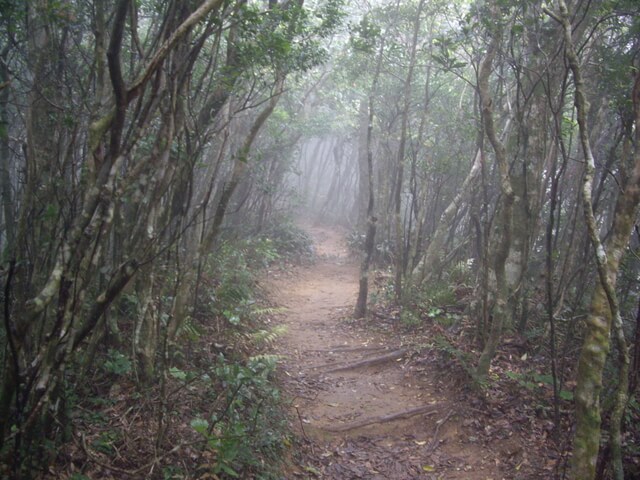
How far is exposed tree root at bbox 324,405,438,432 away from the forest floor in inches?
0.5

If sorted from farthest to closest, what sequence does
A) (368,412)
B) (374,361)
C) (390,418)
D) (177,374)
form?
(374,361)
(368,412)
(390,418)
(177,374)

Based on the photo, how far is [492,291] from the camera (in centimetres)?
714

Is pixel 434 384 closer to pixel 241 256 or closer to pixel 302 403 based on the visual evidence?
pixel 302 403

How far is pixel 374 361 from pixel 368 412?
4.65 ft

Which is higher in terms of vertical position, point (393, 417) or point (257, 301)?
point (257, 301)

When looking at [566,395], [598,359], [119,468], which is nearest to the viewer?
[598,359]

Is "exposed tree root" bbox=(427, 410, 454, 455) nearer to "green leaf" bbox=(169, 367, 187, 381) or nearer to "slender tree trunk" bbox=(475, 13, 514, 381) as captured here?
"slender tree trunk" bbox=(475, 13, 514, 381)

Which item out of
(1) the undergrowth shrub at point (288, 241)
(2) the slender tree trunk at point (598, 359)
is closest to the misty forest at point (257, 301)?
(2) the slender tree trunk at point (598, 359)

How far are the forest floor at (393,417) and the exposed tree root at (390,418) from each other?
0.01 metres

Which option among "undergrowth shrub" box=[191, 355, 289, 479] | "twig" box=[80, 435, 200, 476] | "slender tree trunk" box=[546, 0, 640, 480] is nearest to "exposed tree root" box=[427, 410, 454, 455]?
"undergrowth shrub" box=[191, 355, 289, 479]

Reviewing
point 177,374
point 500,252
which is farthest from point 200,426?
point 500,252

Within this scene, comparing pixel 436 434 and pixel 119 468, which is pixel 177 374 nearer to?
pixel 119 468

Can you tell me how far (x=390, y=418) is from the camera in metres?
5.75

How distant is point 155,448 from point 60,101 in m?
3.97
